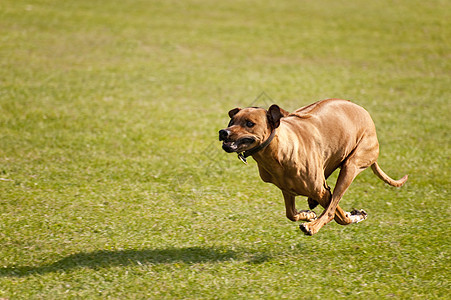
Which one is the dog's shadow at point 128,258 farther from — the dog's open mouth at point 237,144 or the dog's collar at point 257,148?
the dog's open mouth at point 237,144

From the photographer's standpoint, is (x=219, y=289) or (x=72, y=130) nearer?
(x=219, y=289)

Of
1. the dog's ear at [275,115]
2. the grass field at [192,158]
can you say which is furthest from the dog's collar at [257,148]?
the grass field at [192,158]

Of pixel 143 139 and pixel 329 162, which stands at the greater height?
pixel 329 162

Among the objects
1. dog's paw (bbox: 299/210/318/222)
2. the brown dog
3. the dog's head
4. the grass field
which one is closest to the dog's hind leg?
the brown dog

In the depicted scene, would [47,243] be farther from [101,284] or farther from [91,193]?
[91,193]

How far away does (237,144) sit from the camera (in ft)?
20.2

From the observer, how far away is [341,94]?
59.5ft

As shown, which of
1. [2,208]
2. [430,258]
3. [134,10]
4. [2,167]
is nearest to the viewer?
[430,258]

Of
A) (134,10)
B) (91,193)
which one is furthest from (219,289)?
(134,10)

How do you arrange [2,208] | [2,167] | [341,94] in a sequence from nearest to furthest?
[2,208]
[2,167]
[341,94]

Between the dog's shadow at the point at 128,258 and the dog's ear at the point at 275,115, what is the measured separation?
7.63 feet

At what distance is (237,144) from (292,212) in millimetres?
1770

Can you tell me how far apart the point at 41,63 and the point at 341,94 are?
9871 millimetres

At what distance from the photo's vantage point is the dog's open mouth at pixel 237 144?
20.0ft
